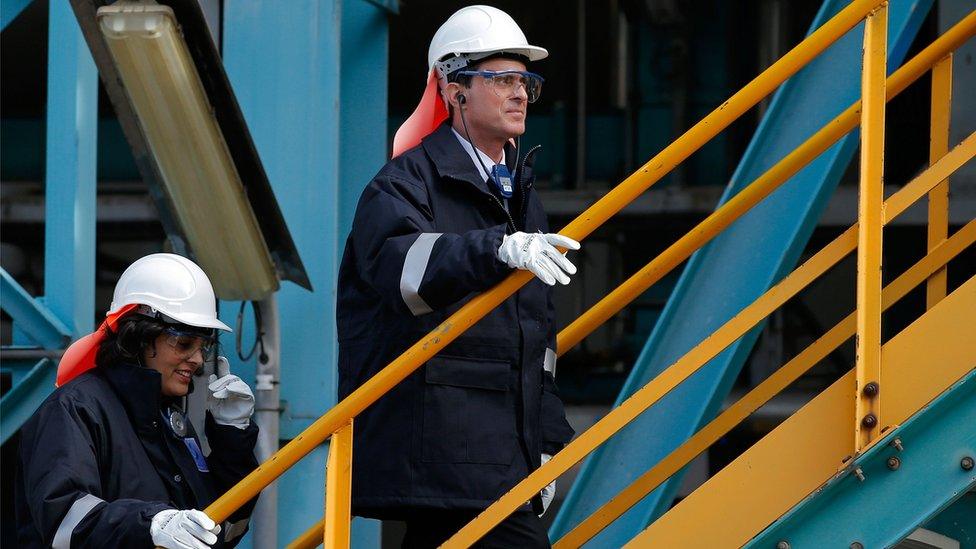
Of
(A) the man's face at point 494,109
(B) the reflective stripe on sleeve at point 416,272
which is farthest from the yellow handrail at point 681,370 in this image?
(A) the man's face at point 494,109

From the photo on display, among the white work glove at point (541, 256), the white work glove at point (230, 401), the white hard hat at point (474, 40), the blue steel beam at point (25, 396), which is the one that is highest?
the white hard hat at point (474, 40)

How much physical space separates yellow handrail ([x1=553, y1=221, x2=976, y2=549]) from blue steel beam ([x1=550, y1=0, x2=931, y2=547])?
61 cm

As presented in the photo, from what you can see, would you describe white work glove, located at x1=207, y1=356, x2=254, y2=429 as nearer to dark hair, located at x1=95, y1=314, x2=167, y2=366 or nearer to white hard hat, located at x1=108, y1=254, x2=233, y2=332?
white hard hat, located at x1=108, y1=254, x2=233, y2=332

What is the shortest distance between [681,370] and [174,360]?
1.16 meters

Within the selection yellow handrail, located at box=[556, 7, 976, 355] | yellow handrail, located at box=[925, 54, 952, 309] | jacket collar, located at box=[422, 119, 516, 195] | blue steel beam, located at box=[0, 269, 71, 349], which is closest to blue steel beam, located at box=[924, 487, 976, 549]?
yellow handrail, located at box=[925, 54, 952, 309]

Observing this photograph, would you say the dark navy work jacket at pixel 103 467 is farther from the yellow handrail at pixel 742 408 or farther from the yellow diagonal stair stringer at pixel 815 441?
the yellow diagonal stair stringer at pixel 815 441

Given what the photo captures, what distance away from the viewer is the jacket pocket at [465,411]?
2.98 metres

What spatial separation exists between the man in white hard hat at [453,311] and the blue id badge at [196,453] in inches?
17.4

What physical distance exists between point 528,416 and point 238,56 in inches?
79.5

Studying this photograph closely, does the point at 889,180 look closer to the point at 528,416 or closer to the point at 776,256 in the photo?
the point at 776,256

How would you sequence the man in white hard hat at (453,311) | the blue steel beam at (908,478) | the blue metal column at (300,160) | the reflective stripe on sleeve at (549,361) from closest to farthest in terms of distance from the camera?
the blue steel beam at (908,478) < the man in white hard hat at (453,311) < the reflective stripe on sleeve at (549,361) < the blue metal column at (300,160)

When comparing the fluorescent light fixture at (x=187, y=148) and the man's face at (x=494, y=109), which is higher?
the man's face at (x=494, y=109)

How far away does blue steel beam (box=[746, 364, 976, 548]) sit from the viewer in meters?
2.62

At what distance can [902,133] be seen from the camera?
453 inches
